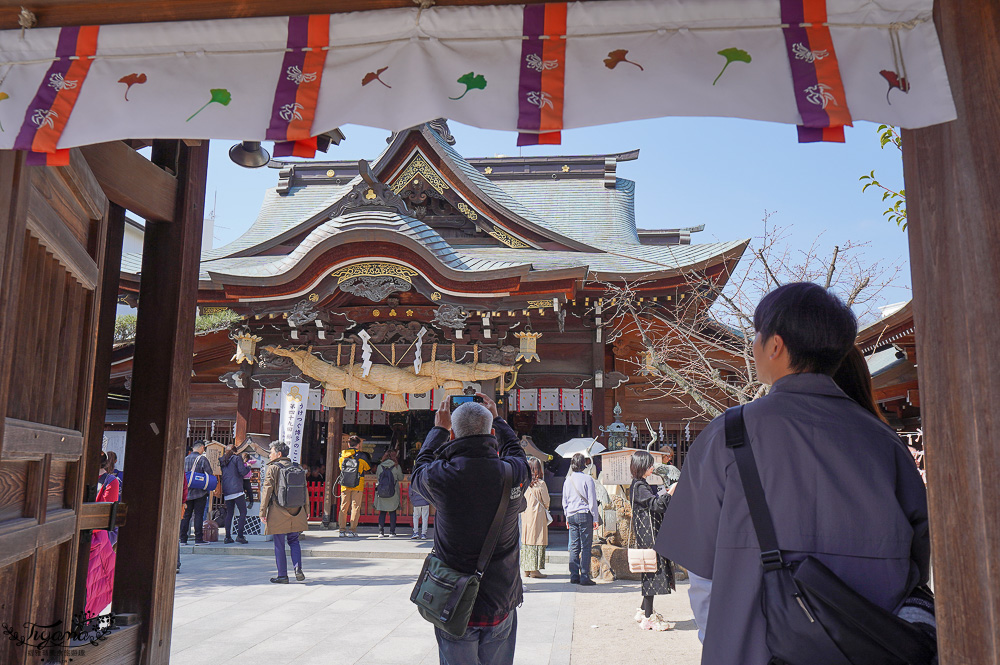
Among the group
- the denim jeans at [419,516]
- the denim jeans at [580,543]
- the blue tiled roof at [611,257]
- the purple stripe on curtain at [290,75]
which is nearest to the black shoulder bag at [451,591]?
the purple stripe on curtain at [290,75]

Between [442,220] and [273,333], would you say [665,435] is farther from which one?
[273,333]

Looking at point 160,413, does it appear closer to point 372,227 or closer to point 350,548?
point 372,227

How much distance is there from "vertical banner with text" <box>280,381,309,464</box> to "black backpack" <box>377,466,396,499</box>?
1382 mm

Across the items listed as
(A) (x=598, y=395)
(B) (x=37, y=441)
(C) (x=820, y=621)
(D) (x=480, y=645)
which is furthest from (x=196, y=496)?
(C) (x=820, y=621)

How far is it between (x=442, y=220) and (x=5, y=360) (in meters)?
11.4

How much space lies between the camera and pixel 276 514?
7711 mm

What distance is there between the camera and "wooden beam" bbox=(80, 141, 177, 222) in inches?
106

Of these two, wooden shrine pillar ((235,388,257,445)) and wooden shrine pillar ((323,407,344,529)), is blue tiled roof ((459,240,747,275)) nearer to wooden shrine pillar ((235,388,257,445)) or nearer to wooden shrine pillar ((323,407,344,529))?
wooden shrine pillar ((323,407,344,529))

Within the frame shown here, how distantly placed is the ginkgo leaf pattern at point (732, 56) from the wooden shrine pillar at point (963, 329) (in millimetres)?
456

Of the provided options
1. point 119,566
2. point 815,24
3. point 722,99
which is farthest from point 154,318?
point 815,24

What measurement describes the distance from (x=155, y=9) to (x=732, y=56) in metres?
1.66

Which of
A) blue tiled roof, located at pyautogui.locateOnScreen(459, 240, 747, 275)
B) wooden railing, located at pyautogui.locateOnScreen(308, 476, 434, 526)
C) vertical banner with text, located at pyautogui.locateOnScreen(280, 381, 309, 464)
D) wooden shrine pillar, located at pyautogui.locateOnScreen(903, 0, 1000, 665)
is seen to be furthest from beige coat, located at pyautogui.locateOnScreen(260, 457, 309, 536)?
wooden shrine pillar, located at pyautogui.locateOnScreen(903, 0, 1000, 665)

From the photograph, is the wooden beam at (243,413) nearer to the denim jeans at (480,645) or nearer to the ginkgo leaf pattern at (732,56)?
the denim jeans at (480,645)

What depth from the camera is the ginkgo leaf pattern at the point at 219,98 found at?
6.71 feet
